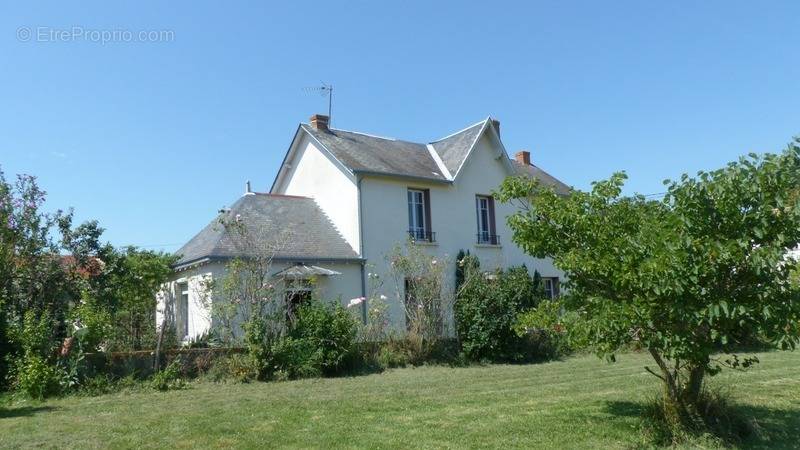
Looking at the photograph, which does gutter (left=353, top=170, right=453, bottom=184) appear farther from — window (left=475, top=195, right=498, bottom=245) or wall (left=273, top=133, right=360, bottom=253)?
window (left=475, top=195, right=498, bottom=245)

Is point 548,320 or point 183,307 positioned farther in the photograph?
point 183,307

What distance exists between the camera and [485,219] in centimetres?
2359

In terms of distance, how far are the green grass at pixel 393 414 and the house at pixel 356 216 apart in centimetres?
465

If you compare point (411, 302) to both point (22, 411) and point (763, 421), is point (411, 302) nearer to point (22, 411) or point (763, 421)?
point (22, 411)

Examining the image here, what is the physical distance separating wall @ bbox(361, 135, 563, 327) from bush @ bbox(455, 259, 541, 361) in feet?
4.77

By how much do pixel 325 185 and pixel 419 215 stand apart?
128 inches

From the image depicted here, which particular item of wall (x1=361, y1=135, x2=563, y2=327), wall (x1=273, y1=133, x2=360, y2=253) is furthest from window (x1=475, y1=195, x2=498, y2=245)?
wall (x1=273, y1=133, x2=360, y2=253)

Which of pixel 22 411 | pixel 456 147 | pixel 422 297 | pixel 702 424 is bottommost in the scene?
pixel 702 424

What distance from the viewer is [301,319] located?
589 inches

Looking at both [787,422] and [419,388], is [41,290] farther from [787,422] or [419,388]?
[787,422]

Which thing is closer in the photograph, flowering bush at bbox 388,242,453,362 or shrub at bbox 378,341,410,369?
shrub at bbox 378,341,410,369

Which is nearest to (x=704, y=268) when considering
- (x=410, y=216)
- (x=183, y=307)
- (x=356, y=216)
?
(x=356, y=216)

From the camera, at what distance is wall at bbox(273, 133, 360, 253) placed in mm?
20500

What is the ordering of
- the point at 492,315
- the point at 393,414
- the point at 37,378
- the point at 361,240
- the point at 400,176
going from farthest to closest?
the point at 400,176 → the point at 361,240 → the point at 492,315 → the point at 37,378 → the point at 393,414
